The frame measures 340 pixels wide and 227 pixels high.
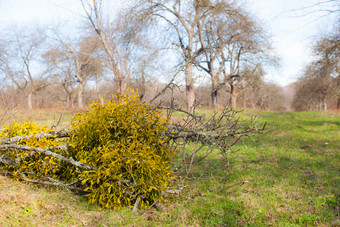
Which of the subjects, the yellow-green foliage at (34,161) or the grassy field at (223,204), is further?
the yellow-green foliage at (34,161)

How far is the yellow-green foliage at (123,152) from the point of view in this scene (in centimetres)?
368

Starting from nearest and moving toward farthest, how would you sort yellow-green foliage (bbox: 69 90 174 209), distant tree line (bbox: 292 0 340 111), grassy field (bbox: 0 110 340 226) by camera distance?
grassy field (bbox: 0 110 340 226)
yellow-green foliage (bbox: 69 90 174 209)
distant tree line (bbox: 292 0 340 111)

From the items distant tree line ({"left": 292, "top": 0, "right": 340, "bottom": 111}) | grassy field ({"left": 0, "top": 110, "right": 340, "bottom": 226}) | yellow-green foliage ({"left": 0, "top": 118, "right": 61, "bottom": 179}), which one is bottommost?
grassy field ({"left": 0, "top": 110, "right": 340, "bottom": 226})

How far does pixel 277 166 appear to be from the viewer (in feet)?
20.1

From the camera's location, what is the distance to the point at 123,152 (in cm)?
373

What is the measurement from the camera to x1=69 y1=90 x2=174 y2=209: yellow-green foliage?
3682 millimetres

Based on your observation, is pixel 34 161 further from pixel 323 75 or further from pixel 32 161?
pixel 323 75

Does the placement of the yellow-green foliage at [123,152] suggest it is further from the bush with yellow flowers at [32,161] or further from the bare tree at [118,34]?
the bare tree at [118,34]

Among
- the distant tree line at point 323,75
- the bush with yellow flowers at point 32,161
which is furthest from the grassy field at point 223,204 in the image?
the distant tree line at point 323,75

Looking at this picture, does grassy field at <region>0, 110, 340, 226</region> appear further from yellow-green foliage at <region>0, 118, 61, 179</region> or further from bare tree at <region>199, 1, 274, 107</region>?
bare tree at <region>199, 1, 274, 107</region>

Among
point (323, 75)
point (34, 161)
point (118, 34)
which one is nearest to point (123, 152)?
point (34, 161)

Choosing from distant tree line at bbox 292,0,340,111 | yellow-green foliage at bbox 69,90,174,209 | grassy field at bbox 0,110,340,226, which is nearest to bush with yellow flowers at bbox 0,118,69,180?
grassy field at bbox 0,110,340,226

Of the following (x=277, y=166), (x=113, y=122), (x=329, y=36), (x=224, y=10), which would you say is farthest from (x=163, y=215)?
(x=224, y=10)

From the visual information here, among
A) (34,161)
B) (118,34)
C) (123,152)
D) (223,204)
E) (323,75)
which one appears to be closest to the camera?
(123,152)
